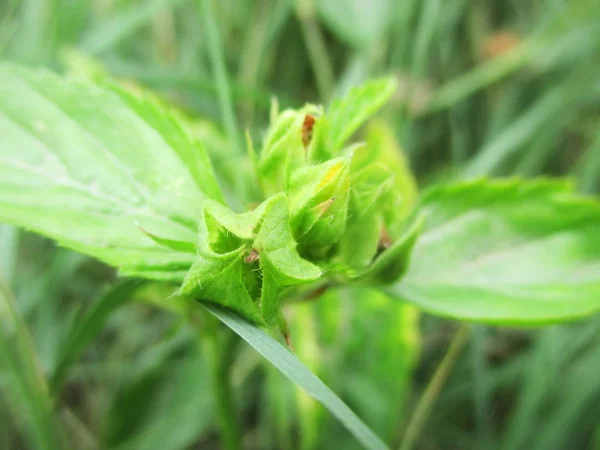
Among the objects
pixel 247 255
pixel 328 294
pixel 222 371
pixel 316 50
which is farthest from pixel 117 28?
pixel 247 255

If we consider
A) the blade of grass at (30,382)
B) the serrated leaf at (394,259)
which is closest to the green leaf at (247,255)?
the serrated leaf at (394,259)

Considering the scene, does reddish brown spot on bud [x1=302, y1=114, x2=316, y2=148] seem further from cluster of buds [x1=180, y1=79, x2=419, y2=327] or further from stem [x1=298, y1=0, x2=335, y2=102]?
stem [x1=298, y1=0, x2=335, y2=102]

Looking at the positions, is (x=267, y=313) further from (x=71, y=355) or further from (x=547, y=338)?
(x=547, y=338)

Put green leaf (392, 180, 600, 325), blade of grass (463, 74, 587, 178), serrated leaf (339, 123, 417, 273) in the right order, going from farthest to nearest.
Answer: blade of grass (463, 74, 587, 178) → green leaf (392, 180, 600, 325) → serrated leaf (339, 123, 417, 273)

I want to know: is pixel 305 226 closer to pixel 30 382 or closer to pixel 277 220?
pixel 277 220

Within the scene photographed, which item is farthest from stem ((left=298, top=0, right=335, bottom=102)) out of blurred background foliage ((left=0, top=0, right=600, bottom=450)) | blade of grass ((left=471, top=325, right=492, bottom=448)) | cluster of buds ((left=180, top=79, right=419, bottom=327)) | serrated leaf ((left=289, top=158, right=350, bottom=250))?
serrated leaf ((left=289, top=158, right=350, bottom=250))

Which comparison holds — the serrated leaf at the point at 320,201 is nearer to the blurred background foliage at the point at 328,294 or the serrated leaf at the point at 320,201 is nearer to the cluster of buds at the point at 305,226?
the cluster of buds at the point at 305,226

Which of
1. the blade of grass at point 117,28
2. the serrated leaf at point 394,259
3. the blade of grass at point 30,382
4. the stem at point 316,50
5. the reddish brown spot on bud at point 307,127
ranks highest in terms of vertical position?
the blade of grass at point 117,28

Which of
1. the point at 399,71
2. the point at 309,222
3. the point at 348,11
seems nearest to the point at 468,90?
the point at 399,71
